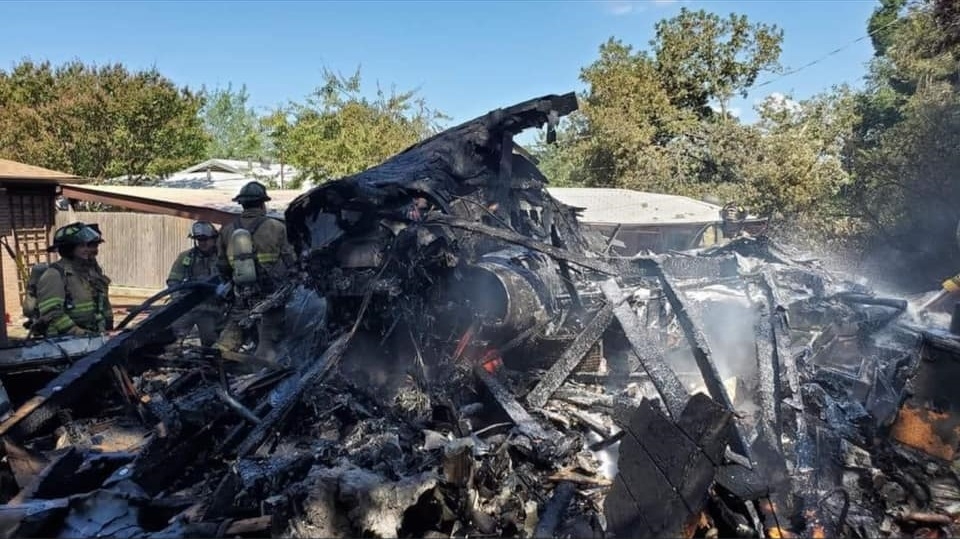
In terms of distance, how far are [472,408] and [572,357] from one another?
915 mm

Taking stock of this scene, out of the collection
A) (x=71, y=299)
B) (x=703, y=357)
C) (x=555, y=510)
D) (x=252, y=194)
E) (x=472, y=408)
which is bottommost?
(x=555, y=510)

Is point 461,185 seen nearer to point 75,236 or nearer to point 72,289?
point 75,236

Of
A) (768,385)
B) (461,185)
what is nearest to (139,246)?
(461,185)

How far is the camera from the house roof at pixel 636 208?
15547mm

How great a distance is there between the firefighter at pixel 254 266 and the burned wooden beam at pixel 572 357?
2.52 meters

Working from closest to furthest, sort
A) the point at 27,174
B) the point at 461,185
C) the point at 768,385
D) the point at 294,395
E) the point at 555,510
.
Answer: the point at 555,510 → the point at 294,395 → the point at 768,385 → the point at 461,185 → the point at 27,174

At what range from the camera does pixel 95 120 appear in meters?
18.6

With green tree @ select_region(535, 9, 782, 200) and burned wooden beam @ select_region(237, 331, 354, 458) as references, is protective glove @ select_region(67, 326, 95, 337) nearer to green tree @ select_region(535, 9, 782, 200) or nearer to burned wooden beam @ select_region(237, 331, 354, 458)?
burned wooden beam @ select_region(237, 331, 354, 458)

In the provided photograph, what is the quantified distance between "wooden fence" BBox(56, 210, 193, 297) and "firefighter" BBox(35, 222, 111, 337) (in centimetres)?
1024

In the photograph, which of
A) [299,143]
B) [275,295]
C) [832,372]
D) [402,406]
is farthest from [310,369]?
[299,143]

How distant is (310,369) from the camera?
4629 mm

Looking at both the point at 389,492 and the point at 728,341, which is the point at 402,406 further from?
the point at 728,341

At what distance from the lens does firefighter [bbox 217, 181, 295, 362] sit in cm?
603

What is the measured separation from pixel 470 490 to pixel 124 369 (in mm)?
3465
